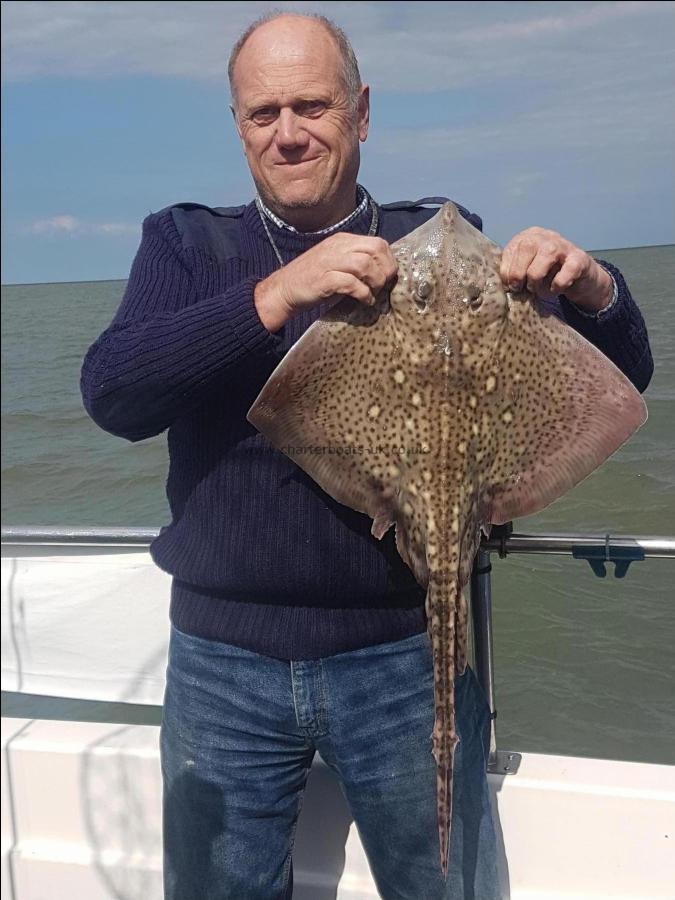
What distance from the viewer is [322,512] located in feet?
7.68

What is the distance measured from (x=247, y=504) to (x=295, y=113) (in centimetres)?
108

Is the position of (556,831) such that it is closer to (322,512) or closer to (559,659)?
(322,512)

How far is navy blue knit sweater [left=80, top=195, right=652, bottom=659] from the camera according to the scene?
226cm

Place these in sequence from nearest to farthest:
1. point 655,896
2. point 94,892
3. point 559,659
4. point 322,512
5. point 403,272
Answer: point 403,272 → point 322,512 → point 655,896 → point 94,892 → point 559,659

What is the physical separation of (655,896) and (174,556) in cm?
190

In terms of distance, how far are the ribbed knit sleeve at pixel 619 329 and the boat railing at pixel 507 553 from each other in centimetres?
57

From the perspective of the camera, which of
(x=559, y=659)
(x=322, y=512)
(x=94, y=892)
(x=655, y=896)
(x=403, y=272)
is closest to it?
(x=403, y=272)

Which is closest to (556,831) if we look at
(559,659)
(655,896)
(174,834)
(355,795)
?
(655,896)

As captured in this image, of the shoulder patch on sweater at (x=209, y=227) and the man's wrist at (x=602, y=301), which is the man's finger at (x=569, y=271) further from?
the shoulder patch on sweater at (x=209, y=227)

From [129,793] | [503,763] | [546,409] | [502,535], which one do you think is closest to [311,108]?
[546,409]

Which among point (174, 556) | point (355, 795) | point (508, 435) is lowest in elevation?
point (355, 795)

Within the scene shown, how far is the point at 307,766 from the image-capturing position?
2.47 meters

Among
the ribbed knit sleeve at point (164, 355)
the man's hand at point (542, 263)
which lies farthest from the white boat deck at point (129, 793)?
the man's hand at point (542, 263)

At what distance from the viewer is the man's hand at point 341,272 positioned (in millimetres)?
1951
